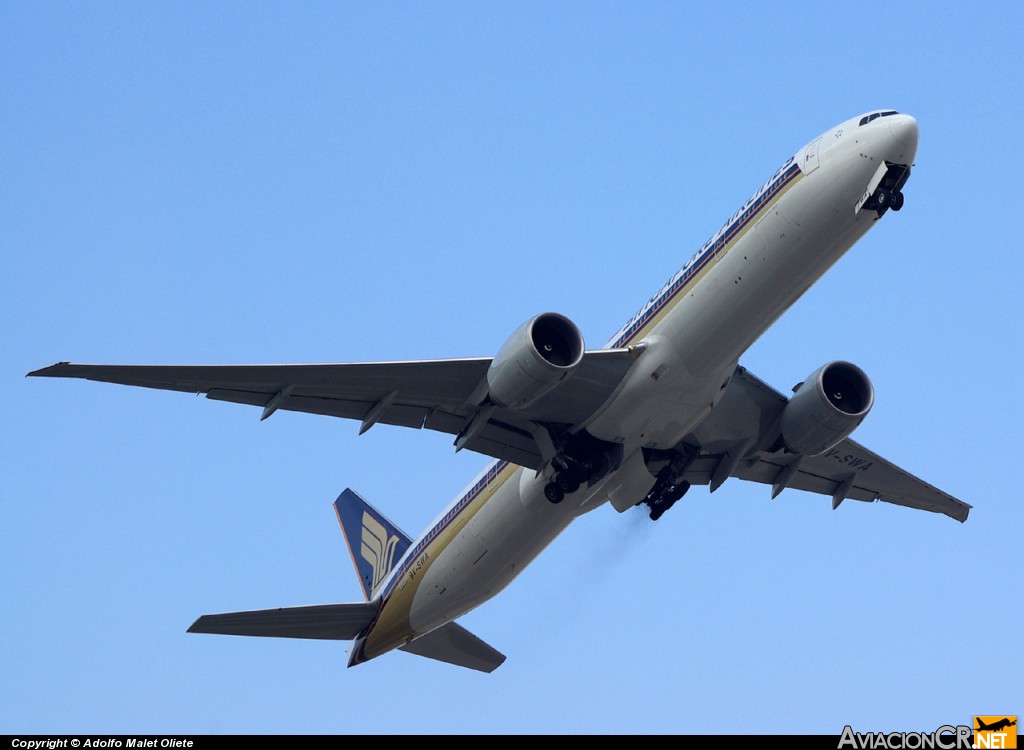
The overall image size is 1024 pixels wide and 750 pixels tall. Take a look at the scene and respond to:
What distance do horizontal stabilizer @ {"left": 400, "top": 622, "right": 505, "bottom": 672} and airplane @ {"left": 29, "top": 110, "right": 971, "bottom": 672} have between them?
0.56 m

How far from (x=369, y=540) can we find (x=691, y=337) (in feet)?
45.7

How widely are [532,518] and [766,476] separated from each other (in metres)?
7.43

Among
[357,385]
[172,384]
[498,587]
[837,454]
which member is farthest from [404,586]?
[837,454]

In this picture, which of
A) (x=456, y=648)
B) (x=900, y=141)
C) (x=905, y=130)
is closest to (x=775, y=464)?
(x=456, y=648)

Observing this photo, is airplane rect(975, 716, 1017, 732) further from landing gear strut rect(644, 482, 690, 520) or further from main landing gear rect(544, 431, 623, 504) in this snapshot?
landing gear strut rect(644, 482, 690, 520)

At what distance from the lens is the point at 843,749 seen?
793 inches

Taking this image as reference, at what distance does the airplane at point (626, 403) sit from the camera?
27375mm

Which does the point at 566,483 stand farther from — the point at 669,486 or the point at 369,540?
the point at 369,540

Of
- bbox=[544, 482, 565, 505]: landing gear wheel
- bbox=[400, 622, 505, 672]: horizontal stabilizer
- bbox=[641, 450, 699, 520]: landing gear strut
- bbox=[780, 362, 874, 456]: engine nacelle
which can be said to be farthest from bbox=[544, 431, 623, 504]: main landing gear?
bbox=[400, 622, 505, 672]: horizontal stabilizer

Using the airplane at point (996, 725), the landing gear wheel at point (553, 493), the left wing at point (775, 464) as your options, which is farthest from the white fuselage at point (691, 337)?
the airplane at point (996, 725)

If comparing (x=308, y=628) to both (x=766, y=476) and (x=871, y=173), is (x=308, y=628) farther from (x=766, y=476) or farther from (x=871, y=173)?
(x=871, y=173)

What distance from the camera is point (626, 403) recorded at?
29.5 metres

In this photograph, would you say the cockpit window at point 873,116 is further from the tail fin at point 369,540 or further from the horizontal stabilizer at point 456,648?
the horizontal stabilizer at point 456,648

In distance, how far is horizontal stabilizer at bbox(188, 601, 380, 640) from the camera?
105ft
